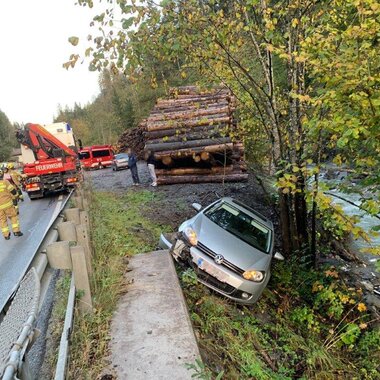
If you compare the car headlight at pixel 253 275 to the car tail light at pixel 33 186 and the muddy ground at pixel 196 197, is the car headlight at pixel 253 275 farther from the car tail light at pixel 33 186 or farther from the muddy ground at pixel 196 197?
the car tail light at pixel 33 186

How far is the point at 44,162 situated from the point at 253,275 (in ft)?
42.4

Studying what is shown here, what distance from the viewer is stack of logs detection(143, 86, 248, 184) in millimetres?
11938

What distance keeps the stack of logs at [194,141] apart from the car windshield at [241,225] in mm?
3920

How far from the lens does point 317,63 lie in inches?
183

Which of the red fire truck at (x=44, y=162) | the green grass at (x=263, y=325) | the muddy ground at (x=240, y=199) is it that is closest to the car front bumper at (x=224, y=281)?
the green grass at (x=263, y=325)

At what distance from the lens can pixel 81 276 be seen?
3998 millimetres

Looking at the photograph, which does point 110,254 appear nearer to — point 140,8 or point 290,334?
point 290,334

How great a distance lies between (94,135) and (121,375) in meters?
54.5

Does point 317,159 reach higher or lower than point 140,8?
lower

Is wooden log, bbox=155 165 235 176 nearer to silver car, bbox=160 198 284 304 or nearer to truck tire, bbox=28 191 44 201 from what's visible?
truck tire, bbox=28 191 44 201

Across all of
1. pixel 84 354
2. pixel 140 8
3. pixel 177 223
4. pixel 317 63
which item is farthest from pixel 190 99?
pixel 84 354

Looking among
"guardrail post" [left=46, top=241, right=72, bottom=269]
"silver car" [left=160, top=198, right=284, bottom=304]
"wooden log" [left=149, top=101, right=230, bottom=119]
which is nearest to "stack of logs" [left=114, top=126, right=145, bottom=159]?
"wooden log" [left=149, top=101, right=230, bottom=119]

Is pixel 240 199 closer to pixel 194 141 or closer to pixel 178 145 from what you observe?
pixel 194 141

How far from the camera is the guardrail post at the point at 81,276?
12.7ft
